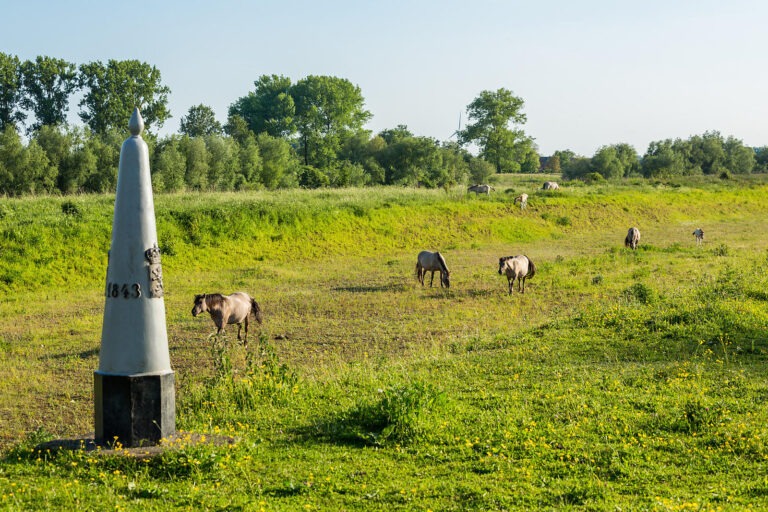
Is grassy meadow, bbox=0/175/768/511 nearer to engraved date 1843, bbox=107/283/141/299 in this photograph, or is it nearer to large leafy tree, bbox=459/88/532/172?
engraved date 1843, bbox=107/283/141/299

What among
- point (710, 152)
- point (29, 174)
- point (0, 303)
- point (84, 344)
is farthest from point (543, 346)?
point (710, 152)

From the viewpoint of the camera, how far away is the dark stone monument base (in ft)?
25.5

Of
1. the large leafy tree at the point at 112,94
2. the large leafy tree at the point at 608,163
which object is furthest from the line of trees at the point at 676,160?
the large leafy tree at the point at 112,94

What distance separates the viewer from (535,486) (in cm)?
673

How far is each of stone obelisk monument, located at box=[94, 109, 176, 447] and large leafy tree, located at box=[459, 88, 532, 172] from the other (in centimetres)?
10092

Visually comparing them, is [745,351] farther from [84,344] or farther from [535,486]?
[84,344]

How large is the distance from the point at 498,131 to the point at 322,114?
27554 mm

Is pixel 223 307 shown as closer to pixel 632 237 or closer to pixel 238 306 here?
pixel 238 306

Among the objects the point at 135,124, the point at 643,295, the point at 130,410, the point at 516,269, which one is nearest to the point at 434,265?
the point at 516,269

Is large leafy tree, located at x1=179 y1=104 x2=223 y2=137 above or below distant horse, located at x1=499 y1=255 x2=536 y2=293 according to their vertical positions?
above

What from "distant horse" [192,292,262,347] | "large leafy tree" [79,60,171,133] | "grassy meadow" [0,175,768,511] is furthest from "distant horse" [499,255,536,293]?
"large leafy tree" [79,60,171,133]

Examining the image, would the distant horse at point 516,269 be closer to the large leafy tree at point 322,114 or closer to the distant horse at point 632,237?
the distant horse at point 632,237

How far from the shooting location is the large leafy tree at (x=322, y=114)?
3622 inches

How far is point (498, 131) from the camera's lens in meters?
107
